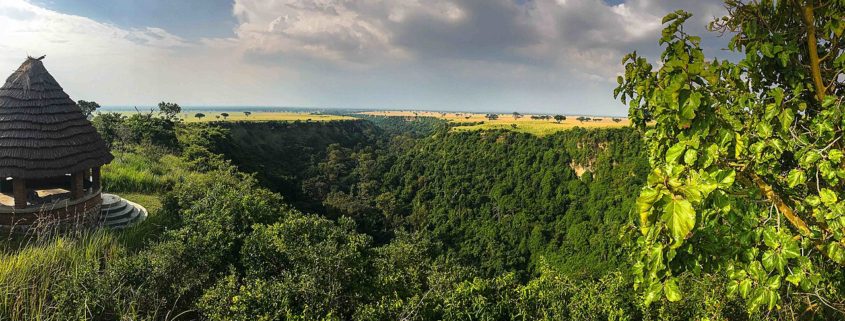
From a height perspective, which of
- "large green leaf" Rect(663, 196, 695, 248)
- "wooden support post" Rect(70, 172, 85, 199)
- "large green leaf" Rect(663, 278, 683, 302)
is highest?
"large green leaf" Rect(663, 196, 695, 248)

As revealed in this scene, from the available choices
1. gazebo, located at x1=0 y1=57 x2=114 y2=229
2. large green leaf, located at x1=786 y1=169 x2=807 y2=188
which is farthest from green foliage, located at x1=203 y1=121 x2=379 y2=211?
large green leaf, located at x1=786 y1=169 x2=807 y2=188

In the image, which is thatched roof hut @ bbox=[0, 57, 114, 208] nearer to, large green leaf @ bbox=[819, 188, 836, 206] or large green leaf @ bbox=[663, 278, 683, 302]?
large green leaf @ bbox=[663, 278, 683, 302]

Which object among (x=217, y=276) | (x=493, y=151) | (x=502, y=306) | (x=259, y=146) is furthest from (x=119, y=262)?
(x=259, y=146)

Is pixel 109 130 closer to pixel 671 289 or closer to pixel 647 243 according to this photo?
pixel 647 243

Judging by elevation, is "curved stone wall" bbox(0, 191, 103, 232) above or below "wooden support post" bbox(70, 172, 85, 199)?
below

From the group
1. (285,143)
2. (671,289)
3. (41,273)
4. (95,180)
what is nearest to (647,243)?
(671,289)

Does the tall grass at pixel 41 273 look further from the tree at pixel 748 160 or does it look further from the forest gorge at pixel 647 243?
the tree at pixel 748 160

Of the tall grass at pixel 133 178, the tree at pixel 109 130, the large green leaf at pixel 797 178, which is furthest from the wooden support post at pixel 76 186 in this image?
the tree at pixel 109 130

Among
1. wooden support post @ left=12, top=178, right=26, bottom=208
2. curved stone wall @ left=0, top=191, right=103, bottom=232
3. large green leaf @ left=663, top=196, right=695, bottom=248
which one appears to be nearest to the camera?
large green leaf @ left=663, top=196, right=695, bottom=248
